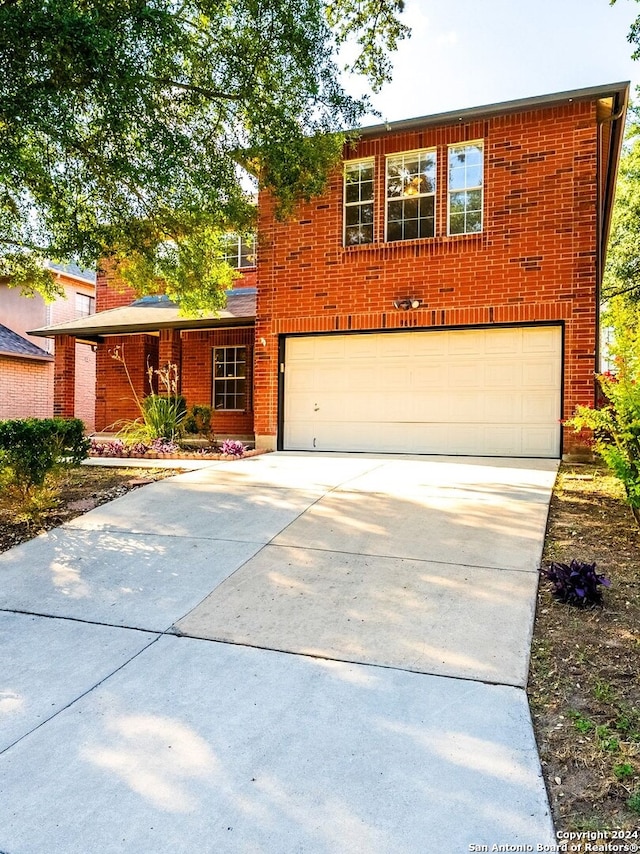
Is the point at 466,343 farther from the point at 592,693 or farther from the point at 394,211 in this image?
the point at 592,693

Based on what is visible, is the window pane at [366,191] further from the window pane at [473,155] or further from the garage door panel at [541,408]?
the garage door panel at [541,408]

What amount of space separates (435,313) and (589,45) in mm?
4462

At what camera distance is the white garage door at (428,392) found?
982 cm

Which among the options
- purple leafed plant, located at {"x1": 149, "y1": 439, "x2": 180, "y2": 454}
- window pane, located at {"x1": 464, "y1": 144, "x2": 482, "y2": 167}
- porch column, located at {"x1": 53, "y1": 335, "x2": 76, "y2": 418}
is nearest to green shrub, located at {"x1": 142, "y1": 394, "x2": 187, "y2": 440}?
purple leafed plant, located at {"x1": 149, "y1": 439, "x2": 180, "y2": 454}

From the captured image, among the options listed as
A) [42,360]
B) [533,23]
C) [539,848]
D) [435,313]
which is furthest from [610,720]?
[42,360]

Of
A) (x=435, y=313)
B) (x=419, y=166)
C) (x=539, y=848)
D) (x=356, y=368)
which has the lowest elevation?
(x=539, y=848)

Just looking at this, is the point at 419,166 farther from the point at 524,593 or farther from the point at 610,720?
the point at 610,720

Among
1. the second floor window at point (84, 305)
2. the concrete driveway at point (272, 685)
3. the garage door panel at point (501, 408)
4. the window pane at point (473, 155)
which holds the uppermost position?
the window pane at point (473, 155)

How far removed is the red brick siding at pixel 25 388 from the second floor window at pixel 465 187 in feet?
53.0

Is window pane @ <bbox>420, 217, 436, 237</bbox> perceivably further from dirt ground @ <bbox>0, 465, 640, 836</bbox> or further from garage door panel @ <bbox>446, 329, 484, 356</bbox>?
dirt ground @ <bbox>0, 465, 640, 836</bbox>

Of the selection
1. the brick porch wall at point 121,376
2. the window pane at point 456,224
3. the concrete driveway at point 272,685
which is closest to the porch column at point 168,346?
the brick porch wall at point 121,376

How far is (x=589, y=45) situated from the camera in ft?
27.4

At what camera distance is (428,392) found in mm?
10508

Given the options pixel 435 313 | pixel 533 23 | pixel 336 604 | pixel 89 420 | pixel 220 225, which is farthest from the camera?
pixel 89 420
